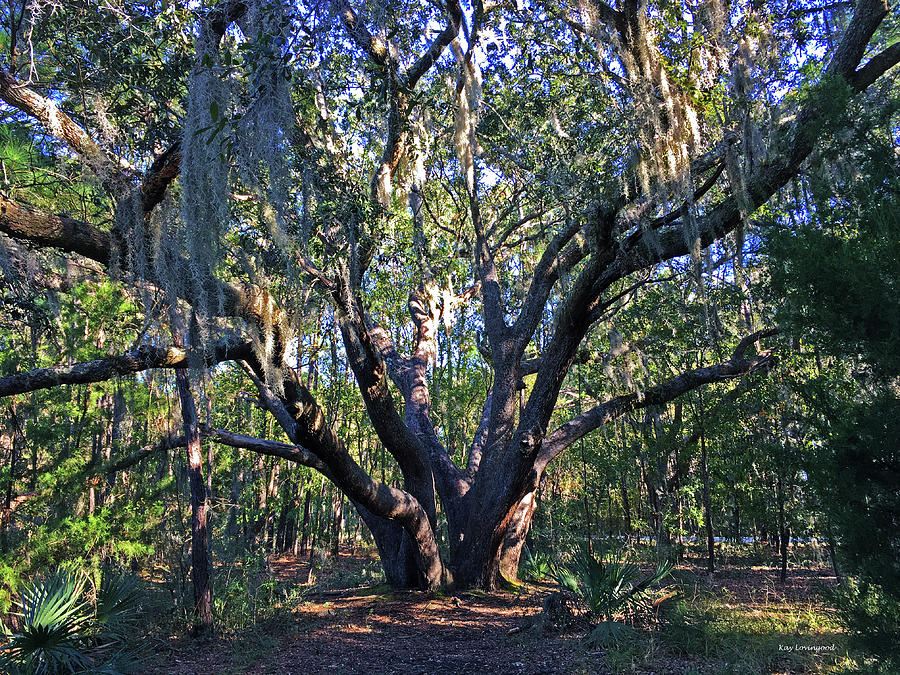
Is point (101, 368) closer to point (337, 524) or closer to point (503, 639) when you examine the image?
point (503, 639)

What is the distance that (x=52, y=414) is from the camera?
25.2 ft

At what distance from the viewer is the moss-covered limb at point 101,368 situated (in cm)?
355

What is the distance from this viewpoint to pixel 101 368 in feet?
12.4

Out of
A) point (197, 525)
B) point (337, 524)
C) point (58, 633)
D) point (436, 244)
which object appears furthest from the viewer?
point (337, 524)

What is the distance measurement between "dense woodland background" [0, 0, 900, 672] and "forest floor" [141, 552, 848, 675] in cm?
55

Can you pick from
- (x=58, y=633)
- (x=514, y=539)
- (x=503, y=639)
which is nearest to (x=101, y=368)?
(x=58, y=633)

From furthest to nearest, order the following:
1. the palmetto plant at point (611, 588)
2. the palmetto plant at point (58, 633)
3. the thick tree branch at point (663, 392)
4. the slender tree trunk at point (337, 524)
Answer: the slender tree trunk at point (337, 524), the thick tree branch at point (663, 392), the palmetto plant at point (611, 588), the palmetto plant at point (58, 633)

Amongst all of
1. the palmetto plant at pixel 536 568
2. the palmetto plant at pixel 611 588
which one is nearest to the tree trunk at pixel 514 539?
the palmetto plant at pixel 536 568

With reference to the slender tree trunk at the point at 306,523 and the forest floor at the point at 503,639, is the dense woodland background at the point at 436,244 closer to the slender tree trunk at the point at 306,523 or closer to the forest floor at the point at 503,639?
the forest floor at the point at 503,639

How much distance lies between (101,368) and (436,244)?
6546 mm

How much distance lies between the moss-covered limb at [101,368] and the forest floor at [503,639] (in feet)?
10.2

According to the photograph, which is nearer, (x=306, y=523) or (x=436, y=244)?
(x=436, y=244)

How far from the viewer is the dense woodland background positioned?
3.11 metres

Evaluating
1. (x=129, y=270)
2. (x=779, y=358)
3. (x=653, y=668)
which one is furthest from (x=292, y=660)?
(x=779, y=358)
